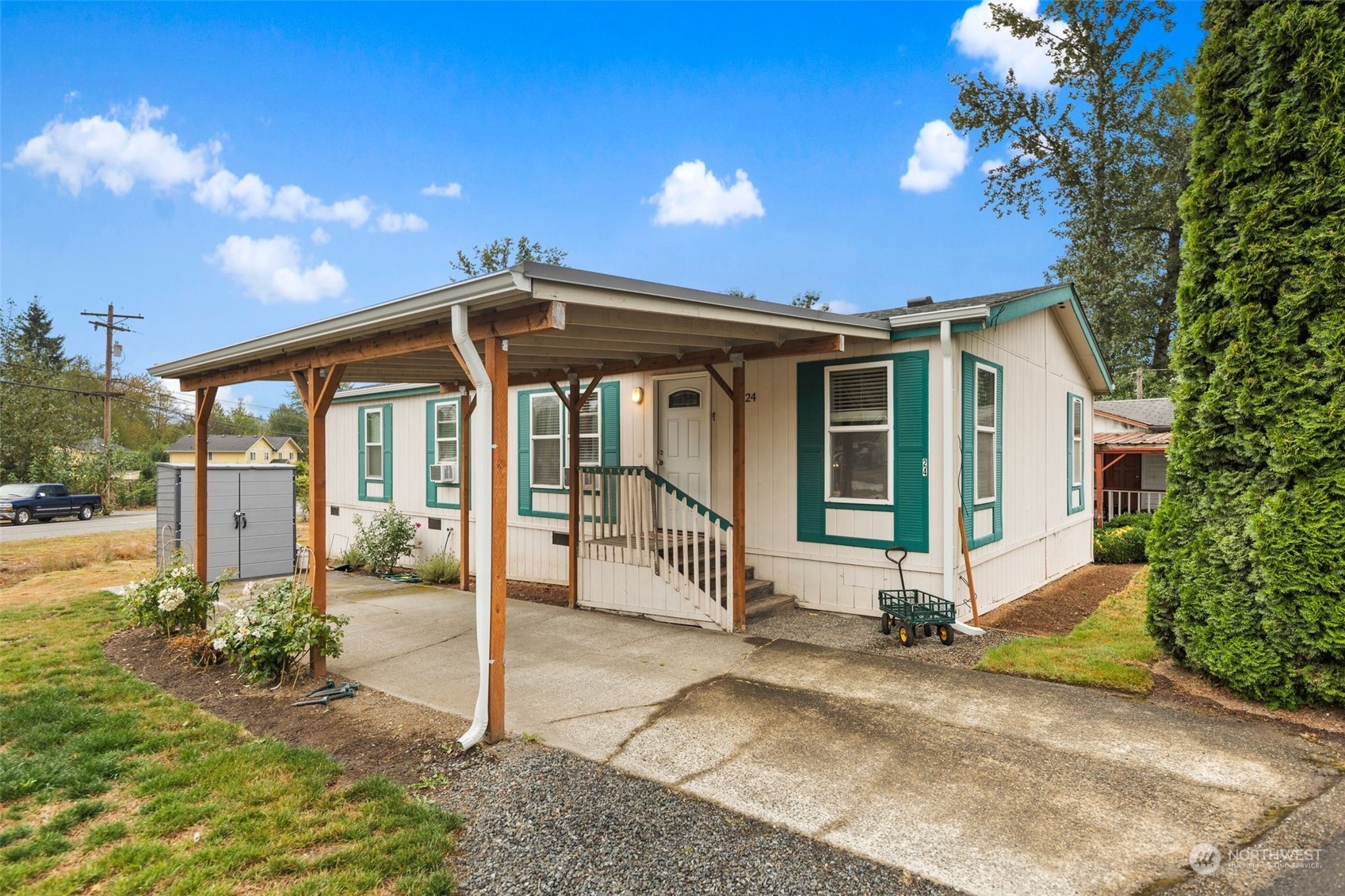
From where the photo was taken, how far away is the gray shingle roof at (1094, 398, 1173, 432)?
1510 cm

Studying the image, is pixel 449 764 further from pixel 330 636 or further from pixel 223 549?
pixel 223 549

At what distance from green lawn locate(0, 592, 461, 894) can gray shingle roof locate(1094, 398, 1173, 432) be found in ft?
55.4

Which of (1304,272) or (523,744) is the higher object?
(1304,272)

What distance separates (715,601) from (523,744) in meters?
2.81

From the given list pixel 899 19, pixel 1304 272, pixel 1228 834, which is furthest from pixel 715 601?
pixel 899 19

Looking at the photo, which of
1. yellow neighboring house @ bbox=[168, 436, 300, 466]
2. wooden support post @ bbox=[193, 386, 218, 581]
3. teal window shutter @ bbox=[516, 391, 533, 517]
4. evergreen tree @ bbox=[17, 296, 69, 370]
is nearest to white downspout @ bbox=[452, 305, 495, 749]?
wooden support post @ bbox=[193, 386, 218, 581]

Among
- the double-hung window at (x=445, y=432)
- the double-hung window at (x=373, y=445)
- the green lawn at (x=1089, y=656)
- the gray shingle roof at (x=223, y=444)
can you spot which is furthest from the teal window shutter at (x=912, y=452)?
the gray shingle roof at (x=223, y=444)

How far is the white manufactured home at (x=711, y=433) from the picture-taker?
151 inches

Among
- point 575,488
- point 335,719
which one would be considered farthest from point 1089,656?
point 335,719

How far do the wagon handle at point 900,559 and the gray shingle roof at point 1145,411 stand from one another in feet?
40.0

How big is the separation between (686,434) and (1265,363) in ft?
16.2

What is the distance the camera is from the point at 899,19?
18.5m

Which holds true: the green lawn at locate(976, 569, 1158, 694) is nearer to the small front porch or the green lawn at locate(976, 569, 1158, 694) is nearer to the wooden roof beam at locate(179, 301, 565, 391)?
the wooden roof beam at locate(179, 301, 565, 391)

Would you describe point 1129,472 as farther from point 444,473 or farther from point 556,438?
point 444,473
